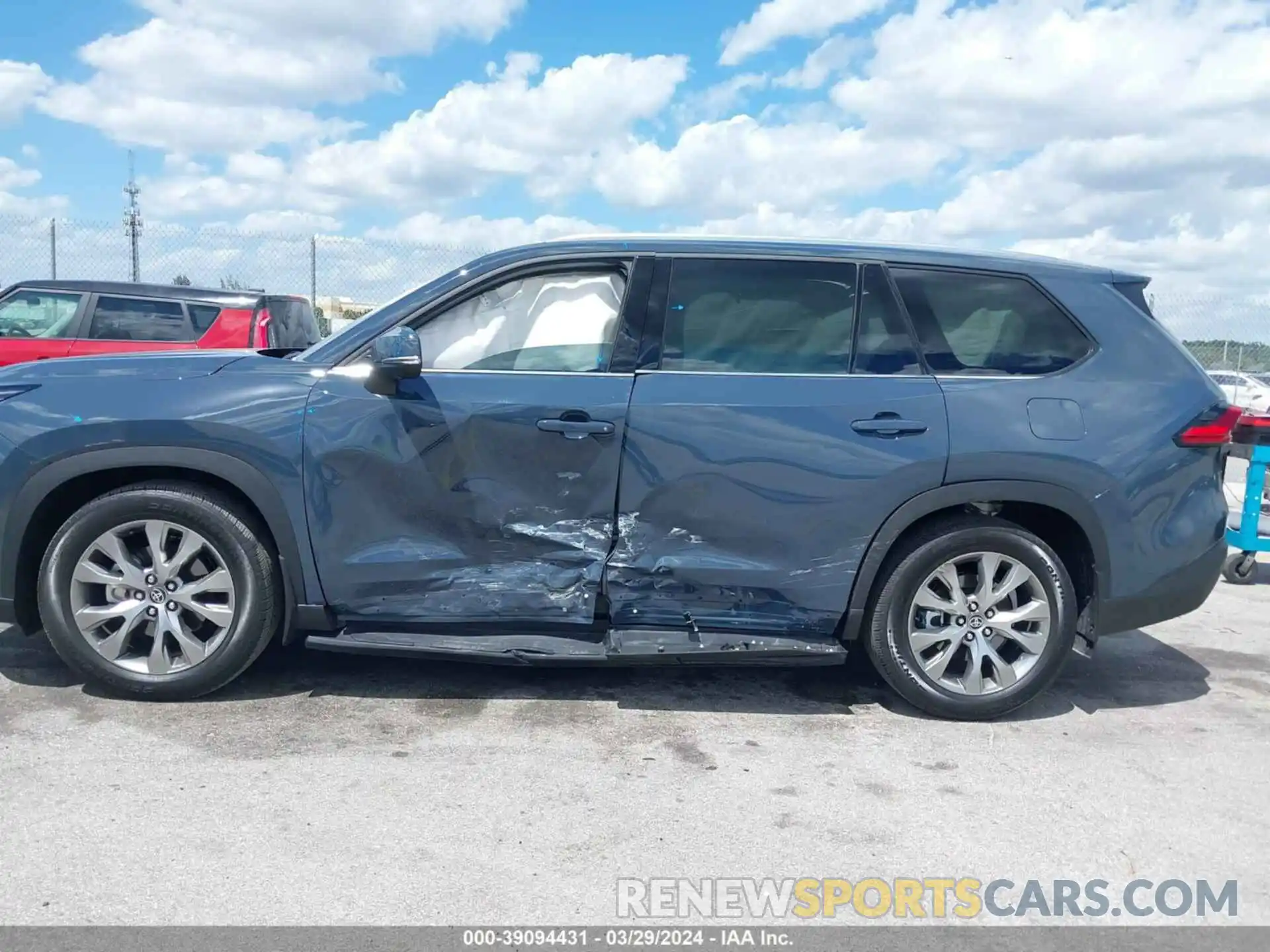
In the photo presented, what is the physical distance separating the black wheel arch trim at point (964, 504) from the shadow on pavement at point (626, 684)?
24.8 inches

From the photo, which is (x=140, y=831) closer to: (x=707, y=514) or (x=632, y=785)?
(x=632, y=785)

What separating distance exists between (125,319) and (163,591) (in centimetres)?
796

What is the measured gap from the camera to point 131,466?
4.02 metres

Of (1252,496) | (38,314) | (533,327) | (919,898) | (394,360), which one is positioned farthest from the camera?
(38,314)

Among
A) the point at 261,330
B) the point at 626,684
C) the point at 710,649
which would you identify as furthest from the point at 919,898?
the point at 261,330

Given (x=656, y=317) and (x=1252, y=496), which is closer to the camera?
(x=656, y=317)

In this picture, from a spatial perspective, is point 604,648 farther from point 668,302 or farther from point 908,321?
point 908,321

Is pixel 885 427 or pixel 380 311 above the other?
pixel 380 311

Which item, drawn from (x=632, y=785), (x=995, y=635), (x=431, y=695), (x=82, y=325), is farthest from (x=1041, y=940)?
(x=82, y=325)

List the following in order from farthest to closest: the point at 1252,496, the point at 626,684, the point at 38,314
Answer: the point at 38,314 → the point at 1252,496 → the point at 626,684

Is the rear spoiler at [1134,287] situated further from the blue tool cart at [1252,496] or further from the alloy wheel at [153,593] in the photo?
the alloy wheel at [153,593]

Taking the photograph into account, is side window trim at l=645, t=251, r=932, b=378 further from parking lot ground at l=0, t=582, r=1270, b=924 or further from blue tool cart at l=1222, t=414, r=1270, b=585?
blue tool cart at l=1222, t=414, r=1270, b=585

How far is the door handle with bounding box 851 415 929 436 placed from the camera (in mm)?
4039

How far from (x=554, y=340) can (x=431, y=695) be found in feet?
5.04
